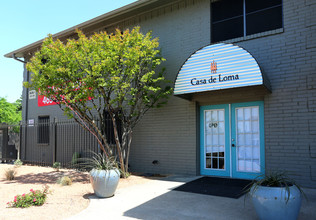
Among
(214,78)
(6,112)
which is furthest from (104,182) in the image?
(6,112)

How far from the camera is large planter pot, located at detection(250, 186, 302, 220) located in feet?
13.4

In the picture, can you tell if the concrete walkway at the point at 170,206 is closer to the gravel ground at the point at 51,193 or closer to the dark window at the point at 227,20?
the gravel ground at the point at 51,193

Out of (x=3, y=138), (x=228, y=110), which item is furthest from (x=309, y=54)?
(x=3, y=138)

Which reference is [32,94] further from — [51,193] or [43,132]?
[51,193]

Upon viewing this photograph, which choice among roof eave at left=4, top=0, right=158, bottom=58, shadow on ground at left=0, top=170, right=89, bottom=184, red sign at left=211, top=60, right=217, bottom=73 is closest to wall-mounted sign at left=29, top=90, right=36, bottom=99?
roof eave at left=4, top=0, right=158, bottom=58

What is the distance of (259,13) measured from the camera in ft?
27.0

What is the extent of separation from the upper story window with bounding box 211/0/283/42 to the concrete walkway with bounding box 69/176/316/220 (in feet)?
16.1

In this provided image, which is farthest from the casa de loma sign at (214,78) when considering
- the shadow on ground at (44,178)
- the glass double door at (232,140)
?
the shadow on ground at (44,178)

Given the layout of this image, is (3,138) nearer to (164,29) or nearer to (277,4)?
(164,29)

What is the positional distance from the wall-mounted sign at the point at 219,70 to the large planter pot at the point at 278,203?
10.6ft

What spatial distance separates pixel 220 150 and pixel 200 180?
122 cm

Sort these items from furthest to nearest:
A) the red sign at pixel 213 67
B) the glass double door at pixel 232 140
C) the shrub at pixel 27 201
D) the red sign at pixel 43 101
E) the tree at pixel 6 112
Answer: the tree at pixel 6 112 < the red sign at pixel 43 101 < the glass double door at pixel 232 140 < the red sign at pixel 213 67 < the shrub at pixel 27 201

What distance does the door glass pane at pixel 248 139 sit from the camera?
792cm

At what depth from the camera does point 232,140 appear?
27.3 ft
